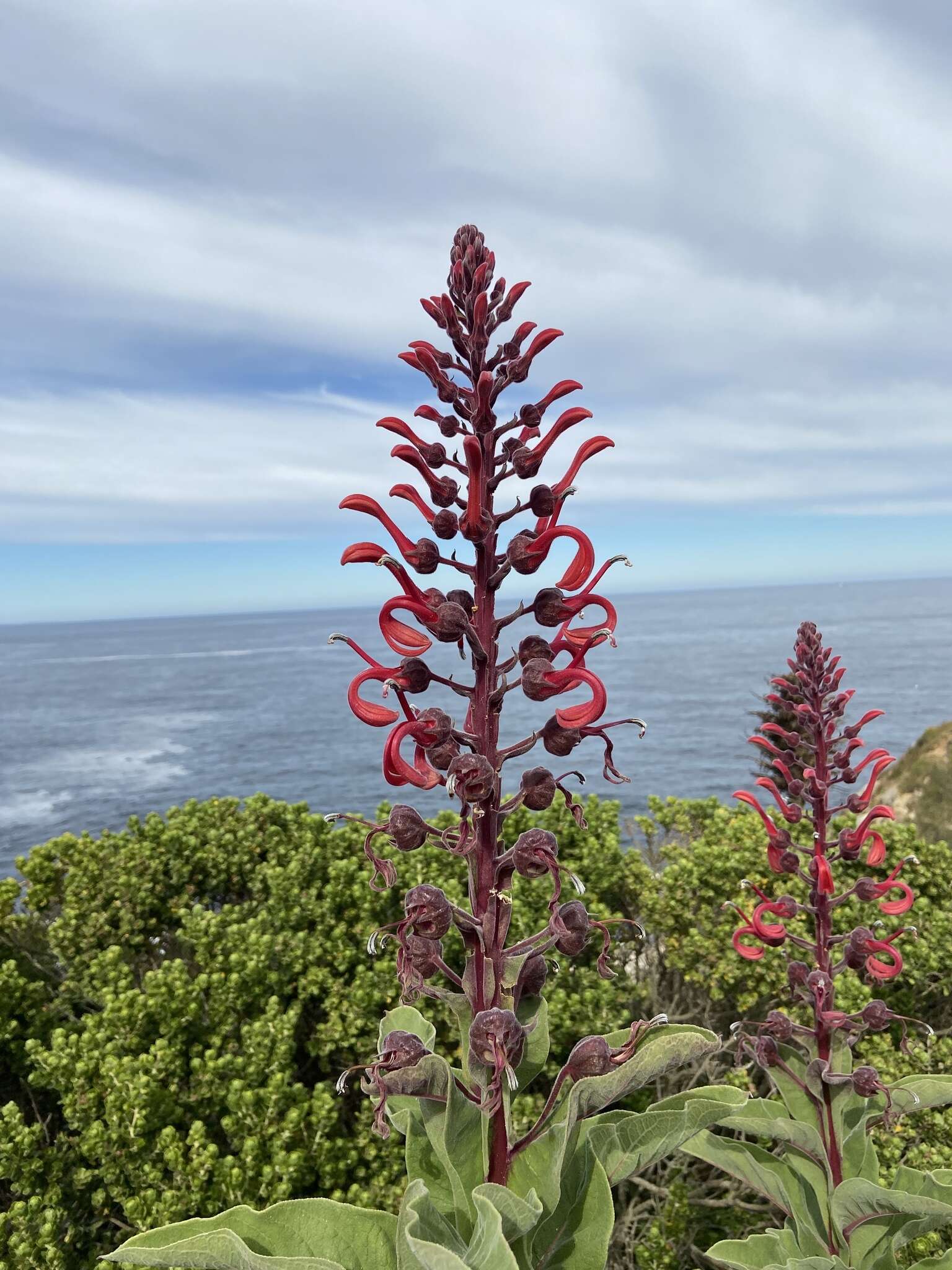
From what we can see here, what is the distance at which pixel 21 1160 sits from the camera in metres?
4.98

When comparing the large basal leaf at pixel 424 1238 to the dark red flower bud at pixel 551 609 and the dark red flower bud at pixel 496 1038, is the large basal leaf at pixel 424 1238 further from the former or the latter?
the dark red flower bud at pixel 551 609

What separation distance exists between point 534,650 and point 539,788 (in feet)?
1.54

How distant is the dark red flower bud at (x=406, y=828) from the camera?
264cm

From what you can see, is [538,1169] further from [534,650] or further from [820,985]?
[820,985]

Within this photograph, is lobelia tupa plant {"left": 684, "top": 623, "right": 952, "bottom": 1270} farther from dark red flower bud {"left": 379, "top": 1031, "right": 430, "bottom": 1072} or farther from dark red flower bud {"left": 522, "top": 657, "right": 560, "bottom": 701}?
dark red flower bud {"left": 379, "top": 1031, "right": 430, "bottom": 1072}

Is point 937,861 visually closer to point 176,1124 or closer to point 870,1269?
point 870,1269

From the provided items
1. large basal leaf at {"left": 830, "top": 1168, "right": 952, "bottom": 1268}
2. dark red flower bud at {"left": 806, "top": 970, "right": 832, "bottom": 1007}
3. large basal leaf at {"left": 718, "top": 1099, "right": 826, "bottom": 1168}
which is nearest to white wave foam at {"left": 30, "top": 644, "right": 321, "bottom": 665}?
large basal leaf at {"left": 718, "top": 1099, "right": 826, "bottom": 1168}

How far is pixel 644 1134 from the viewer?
8.17 ft

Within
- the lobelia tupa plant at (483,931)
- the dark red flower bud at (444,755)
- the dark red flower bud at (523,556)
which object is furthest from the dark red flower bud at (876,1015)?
the dark red flower bud at (523,556)

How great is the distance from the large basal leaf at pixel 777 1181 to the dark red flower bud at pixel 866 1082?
22.0 inches

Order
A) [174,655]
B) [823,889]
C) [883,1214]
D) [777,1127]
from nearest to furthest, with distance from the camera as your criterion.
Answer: [883,1214], [777,1127], [823,889], [174,655]

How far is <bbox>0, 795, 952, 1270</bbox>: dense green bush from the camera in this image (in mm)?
5098

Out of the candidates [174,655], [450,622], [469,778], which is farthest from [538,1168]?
[174,655]

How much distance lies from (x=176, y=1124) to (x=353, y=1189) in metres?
1.31
